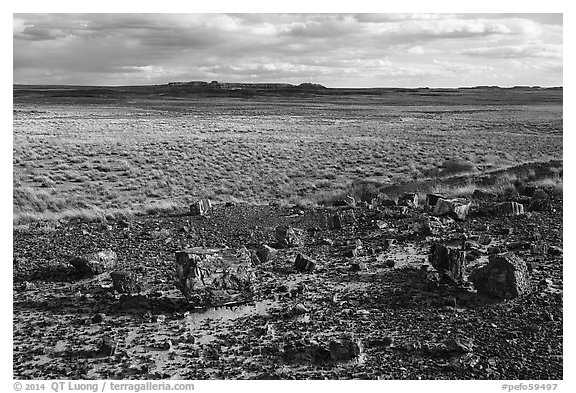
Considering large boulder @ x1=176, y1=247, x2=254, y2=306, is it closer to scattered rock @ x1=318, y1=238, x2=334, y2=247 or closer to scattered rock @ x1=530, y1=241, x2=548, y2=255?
scattered rock @ x1=318, y1=238, x2=334, y2=247

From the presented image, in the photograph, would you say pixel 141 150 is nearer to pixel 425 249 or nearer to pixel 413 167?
pixel 413 167

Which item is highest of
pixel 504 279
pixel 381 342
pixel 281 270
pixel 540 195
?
pixel 540 195

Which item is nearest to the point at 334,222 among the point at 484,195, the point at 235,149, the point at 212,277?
the point at 212,277

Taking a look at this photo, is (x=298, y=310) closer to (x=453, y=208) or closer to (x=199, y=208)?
(x=453, y=208)

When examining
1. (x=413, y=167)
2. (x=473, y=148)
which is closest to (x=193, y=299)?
(x=413, y=167)

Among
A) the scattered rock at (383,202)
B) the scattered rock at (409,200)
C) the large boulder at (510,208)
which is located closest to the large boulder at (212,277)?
the scattered rock at (383,202)

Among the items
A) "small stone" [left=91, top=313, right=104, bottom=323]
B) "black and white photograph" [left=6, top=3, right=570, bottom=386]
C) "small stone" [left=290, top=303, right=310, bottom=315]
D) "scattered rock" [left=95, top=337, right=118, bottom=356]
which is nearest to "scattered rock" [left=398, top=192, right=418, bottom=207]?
"black and white photograph" [left=6, top=3, right=570, bottom=386]
